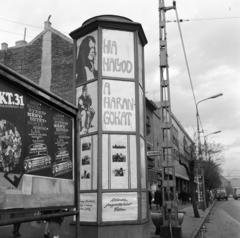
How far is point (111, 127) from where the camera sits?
9164 millimetres

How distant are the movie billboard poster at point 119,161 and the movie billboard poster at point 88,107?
29.3 inches

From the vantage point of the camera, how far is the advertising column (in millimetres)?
8680

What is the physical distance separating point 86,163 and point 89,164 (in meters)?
0.12

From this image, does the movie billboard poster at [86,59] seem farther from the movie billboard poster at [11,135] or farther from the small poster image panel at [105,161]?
the movie billboard poster at [11,135]

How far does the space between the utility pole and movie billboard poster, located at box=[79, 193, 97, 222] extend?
2.73 metres

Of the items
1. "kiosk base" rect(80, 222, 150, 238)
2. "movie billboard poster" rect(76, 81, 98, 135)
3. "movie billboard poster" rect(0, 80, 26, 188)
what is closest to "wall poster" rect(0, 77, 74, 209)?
"movie billboard poster" rect(0, 80, 26, 188)

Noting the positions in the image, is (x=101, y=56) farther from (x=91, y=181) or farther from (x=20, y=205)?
(x=20, y=205)

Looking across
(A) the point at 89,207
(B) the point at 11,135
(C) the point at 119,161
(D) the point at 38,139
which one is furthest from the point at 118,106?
(B) the point at 11,135

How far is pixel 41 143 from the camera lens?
12.7 feet

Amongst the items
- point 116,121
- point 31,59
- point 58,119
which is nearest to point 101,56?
point 116,121

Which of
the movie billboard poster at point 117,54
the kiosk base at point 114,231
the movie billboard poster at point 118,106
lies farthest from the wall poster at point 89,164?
the movie billboard poster at point 117,54

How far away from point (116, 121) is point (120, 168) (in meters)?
1.34

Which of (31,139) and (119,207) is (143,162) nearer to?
(119,207)

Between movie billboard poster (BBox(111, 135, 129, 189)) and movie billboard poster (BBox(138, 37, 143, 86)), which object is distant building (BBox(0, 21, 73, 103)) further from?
movie billboard poster (BBox(111, 135, 129, 189))
